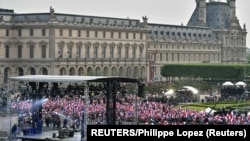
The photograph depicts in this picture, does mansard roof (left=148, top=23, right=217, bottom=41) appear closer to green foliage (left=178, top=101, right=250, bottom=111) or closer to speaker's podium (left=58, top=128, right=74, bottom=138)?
green foliage (left=178, top=101, right=250, bottom=111)

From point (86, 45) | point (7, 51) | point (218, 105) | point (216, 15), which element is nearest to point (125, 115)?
point (218, 105)

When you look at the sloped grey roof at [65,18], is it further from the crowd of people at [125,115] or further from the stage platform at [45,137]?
the stage platform at [45,137]

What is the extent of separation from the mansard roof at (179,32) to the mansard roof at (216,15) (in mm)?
9317

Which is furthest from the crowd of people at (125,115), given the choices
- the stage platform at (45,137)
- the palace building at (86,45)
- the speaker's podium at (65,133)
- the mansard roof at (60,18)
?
the mansard roof at (60,18)

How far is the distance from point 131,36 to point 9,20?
77.4ft

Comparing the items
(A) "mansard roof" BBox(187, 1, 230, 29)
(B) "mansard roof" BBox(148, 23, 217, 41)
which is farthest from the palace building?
(A) "mansard roof" BBox(187, 1, 230, 29)

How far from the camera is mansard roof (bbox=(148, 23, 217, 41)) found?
125000mm

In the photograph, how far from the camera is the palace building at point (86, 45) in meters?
91.6

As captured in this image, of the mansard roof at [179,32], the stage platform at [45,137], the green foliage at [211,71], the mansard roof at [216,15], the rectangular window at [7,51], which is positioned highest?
the mansard roof at [216,15]

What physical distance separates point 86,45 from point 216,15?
63.3 m

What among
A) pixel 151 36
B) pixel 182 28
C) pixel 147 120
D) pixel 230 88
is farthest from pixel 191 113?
pixel 182 28

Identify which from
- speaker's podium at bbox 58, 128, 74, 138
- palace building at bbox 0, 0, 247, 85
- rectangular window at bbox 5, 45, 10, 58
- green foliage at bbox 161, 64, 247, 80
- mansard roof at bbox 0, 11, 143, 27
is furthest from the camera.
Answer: green foliage at bbox 161, 64, 247, 80

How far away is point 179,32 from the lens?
13238 cm

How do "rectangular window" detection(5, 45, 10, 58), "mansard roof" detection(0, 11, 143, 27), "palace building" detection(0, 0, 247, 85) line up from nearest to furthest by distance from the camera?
"palace building" detection(0, 0, 247, 85)
"rectangular window" detection(5, 45, 10, 58)
"mansard roof" detection(0, 11, 143, 27)
